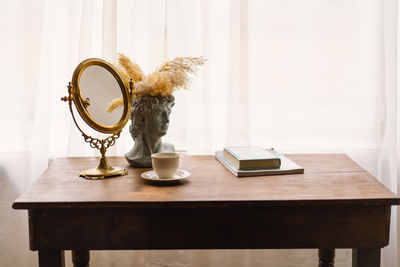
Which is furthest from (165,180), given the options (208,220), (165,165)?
(208,220)

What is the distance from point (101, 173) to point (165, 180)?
0.20 metres

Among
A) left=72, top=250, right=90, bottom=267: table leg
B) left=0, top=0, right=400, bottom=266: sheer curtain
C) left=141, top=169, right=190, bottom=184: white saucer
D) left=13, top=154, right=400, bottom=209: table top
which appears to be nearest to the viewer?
left=13, top=154, right=400, bottom=209: table top

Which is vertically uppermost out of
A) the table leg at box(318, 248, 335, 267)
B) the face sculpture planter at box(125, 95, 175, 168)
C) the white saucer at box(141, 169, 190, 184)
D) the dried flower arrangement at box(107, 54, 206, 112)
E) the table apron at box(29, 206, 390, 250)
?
the dried flower arrangement at box(107, 54, 206, 112)

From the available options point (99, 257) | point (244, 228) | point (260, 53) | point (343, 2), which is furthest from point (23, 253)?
point (343, 2)

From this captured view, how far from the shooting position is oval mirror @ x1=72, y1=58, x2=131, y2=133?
132 centimetres

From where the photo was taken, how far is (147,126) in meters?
1.40

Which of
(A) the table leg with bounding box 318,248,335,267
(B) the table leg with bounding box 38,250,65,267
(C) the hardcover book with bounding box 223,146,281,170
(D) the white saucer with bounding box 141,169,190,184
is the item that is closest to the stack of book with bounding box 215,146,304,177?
(C) the hardcover book with bounding box 223,146,281,170

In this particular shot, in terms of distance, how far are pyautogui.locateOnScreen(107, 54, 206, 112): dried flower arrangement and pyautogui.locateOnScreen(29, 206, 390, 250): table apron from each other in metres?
0.37

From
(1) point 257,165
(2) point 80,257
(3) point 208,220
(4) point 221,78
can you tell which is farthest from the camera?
(4) point 221,78

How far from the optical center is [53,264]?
3.77ft

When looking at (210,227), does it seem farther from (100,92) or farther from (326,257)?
(326,257)

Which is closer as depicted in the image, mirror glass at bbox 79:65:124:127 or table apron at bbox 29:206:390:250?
table apron at bbox 29:206:390:250

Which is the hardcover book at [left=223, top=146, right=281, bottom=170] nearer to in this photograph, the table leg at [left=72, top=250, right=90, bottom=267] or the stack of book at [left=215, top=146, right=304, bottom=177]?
the stack of book at [left=215, top=146, right=304, bottom=177]

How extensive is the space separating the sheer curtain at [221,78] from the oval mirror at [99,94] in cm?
32
